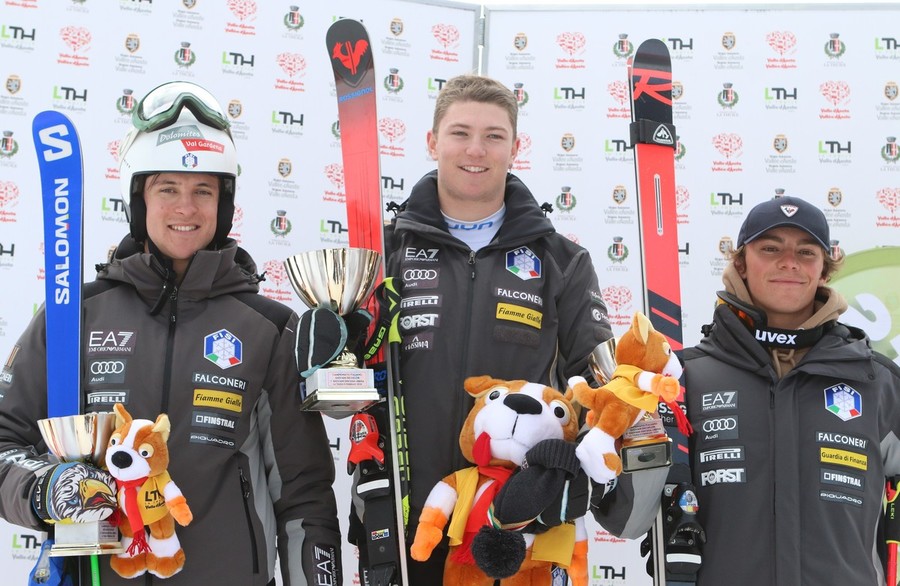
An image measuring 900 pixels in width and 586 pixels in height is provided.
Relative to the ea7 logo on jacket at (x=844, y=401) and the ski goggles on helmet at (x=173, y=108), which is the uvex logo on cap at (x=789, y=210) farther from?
→ the ski goggles on helmet at (x=173, y=108)

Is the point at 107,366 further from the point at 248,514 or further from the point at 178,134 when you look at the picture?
the point at 178,134

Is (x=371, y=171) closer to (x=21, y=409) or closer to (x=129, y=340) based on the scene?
(x=129, y=340)

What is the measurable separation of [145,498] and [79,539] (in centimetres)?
17

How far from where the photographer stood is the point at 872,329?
12.7ft

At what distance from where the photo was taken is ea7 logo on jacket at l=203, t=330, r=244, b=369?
2.29 m

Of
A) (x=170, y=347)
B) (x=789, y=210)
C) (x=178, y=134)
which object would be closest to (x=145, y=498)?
(x=170, y=347)

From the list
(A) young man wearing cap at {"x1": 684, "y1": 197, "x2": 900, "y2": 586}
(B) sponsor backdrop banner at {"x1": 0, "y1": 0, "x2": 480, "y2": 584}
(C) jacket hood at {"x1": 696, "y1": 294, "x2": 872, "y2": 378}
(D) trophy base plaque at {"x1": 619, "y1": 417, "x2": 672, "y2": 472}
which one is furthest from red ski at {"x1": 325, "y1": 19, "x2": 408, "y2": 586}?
(B) sponsor backdrop banner at {"x1": 0, "y1": 0, "x2": 480, "y2": 584}

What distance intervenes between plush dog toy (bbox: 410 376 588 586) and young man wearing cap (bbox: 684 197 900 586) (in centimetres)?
40

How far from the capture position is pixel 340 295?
2270 mm

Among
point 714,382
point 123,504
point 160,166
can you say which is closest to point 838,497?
point 714,382

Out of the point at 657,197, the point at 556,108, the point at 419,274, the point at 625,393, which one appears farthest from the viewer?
the point at 556,108

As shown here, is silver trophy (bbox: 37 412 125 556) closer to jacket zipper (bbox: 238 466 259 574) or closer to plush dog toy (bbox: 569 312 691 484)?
jacket zipper (bbox: 238 466 259 574)

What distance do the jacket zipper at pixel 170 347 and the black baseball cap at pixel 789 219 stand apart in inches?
63.8

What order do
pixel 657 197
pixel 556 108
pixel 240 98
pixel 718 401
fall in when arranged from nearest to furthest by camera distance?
1. pixel 718 401
2. pixel 657 197
3. pixel 240 98
4. pixel 556 108
